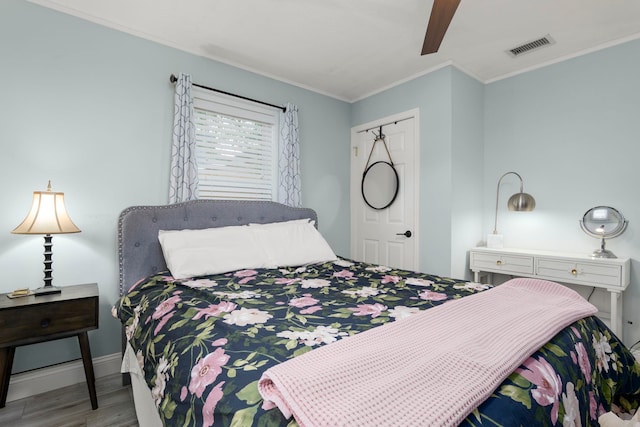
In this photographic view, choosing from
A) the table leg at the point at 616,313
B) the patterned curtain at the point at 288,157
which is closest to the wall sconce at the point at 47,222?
the patterned curtain at the point at 288,157

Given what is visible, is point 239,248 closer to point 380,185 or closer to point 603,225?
point 380,185

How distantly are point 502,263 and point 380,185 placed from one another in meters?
1.44

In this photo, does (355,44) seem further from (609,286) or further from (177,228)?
(609,286)

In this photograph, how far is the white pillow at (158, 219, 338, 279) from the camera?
6.93 ft

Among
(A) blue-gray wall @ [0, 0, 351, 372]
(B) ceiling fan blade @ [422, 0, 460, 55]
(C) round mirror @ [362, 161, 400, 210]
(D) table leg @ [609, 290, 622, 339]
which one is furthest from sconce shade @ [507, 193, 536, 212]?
(A) blue-gray wall @ [0, 0, 351, 372]

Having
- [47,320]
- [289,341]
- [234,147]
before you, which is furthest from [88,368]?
[234,147]

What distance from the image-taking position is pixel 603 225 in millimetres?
2570

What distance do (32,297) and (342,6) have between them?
267 centimetres

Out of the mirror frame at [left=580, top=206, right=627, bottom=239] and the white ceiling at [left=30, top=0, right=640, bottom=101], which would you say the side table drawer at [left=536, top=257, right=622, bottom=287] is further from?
the white ceiling at [left=30, top=0, right=640, bottom=101]

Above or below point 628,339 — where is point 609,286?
above

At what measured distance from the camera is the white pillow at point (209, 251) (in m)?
2.08

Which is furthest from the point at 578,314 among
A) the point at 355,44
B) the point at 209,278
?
the point at 355,44

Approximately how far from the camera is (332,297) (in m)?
1.61

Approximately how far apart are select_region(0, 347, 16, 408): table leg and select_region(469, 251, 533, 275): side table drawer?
3579mm
